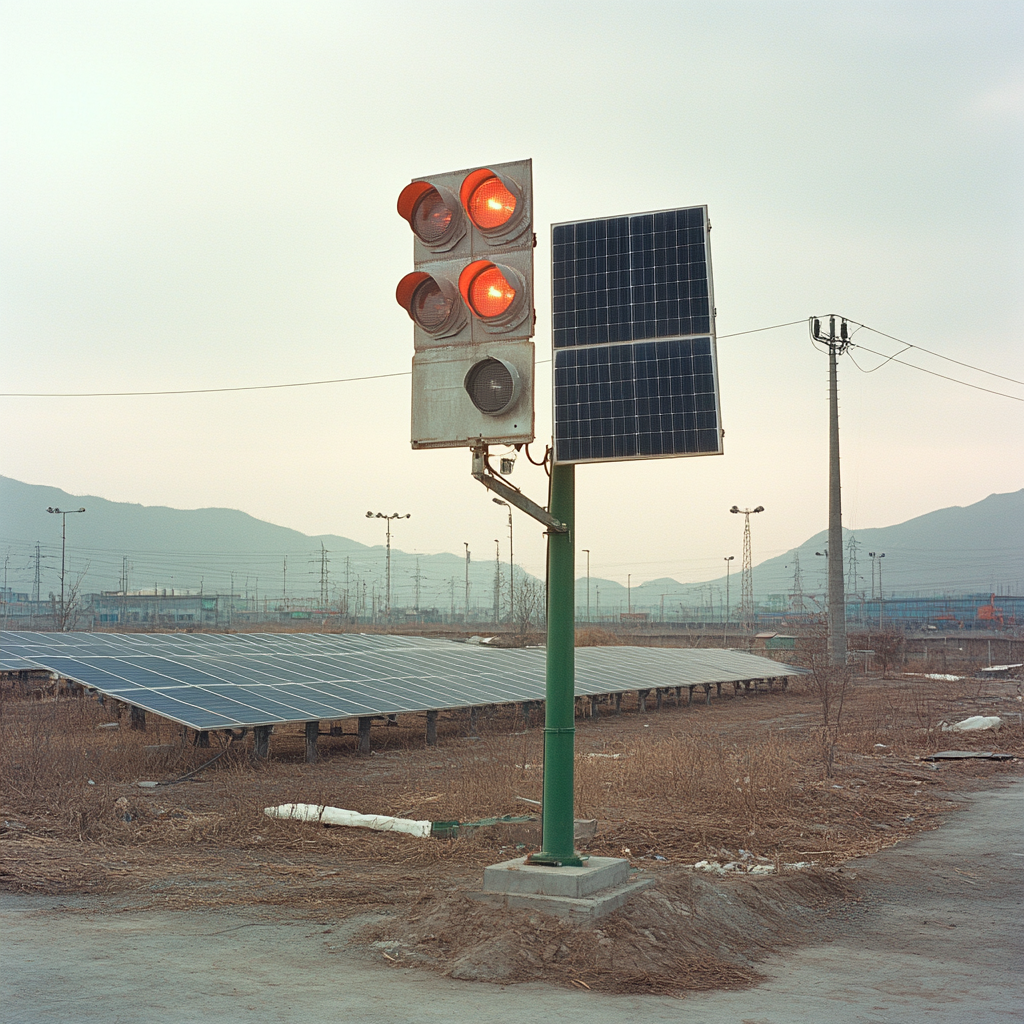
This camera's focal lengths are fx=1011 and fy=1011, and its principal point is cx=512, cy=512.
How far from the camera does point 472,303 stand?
7352 mm

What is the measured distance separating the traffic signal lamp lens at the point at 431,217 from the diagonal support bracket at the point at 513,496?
1751mm

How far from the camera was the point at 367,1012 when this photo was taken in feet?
18.9

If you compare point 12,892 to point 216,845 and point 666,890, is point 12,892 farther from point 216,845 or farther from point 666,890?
point 666,890

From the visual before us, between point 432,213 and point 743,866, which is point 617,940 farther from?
point 432,213

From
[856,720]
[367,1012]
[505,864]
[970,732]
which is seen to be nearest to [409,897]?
[505,864]

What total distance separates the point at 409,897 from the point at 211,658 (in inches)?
638

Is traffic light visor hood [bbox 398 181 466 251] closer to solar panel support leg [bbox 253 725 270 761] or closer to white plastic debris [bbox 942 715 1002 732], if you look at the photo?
solar panel support leg [bbox 253 725 270 761]

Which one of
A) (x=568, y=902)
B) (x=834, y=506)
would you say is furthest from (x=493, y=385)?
(x=834, y=506)

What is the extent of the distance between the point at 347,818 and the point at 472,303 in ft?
22.4

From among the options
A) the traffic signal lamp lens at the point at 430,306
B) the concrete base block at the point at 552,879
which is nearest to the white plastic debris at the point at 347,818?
the concrete base block at the point at 552,879

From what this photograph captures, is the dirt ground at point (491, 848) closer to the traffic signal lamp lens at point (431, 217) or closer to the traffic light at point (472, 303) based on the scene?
the traffic light at point (472, 303)

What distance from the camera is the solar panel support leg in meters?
17.5

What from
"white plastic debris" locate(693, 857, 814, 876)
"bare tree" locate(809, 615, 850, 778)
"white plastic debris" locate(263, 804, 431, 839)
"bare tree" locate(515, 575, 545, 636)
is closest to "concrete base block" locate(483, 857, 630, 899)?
"white plastic debris" locate(693, 857, 814, 876)

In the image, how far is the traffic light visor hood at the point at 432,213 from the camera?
7578mm
